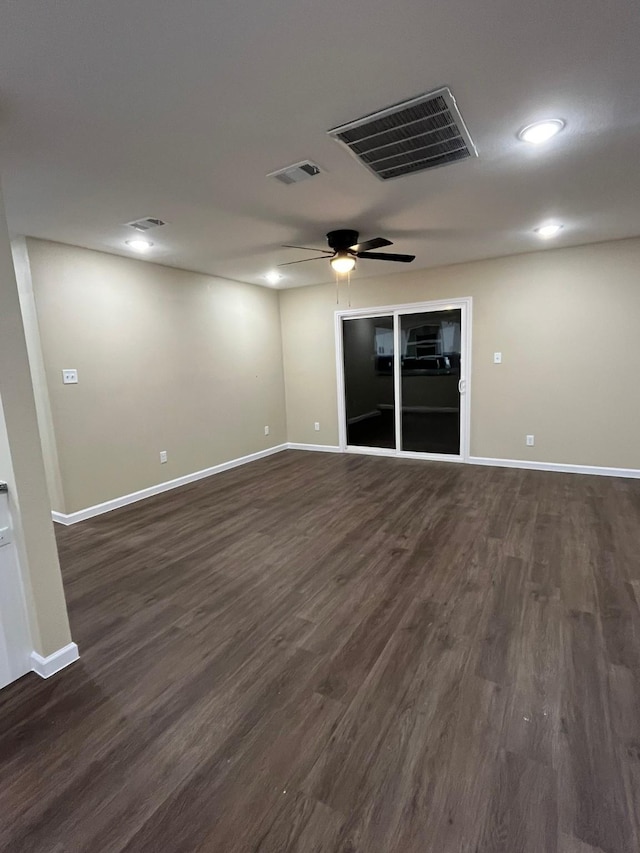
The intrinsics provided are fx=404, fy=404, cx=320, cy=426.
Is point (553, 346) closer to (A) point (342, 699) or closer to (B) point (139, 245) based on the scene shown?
(A) point (342, 699)

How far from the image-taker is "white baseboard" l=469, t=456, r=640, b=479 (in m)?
4.41

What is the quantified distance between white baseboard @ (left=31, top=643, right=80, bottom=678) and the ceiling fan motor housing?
3293 millimetres

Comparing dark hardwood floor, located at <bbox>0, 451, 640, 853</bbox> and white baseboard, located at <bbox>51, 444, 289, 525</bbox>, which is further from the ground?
white baseboard, located at <bbox>51, 444, 289, 525</bbox>

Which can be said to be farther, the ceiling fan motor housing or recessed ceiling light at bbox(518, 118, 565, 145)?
the ceiling fan motor housing

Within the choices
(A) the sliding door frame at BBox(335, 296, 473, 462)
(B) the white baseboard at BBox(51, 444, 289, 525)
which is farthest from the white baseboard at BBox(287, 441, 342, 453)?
(B) the white baseboard at BBox(51, 444, 289, 525)

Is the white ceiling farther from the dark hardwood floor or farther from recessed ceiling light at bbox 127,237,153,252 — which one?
the dark hardwood floor

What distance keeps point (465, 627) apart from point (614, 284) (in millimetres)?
4011

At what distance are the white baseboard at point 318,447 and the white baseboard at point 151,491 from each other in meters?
0.46

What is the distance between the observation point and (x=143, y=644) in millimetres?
2129

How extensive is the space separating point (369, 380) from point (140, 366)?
3.10 meters

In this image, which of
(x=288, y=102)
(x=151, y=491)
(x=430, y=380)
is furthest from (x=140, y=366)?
(x=430, y=380)

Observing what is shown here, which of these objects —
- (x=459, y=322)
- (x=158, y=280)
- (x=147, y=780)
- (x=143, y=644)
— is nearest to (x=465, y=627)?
(x=147, y=780)

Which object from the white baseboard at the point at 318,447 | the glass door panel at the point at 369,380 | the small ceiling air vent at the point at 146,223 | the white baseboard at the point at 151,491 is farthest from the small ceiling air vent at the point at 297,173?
the white baseboard at the point at 318,447

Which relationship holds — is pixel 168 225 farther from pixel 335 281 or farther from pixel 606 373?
pixel 606 373
